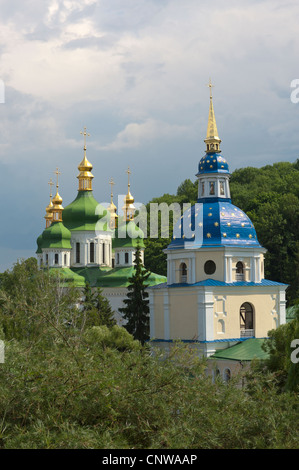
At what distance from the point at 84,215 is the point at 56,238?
96.3 inches

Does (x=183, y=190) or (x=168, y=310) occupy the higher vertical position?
(x=183, y=190)

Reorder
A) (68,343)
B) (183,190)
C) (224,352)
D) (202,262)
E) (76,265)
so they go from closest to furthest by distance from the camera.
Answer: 1. (68,343)
2. (224,352)
3. (202,262)
4. (76,265)
5. (183,190)

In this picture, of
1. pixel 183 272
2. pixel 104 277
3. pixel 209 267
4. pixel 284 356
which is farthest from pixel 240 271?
pixel 104 277

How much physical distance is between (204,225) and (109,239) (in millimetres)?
19170

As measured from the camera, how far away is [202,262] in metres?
29.5

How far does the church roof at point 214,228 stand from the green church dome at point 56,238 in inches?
650

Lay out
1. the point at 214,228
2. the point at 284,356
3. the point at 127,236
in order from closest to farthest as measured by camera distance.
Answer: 1. the point at 284,356
2. the point at 214,228
3. the point at 127,236

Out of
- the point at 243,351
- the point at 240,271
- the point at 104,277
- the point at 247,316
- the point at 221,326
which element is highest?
the point at 104,277

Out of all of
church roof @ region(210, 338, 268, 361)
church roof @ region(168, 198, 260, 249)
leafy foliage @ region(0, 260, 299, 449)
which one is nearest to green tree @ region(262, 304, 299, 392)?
church roof @ region(210, 338, 268, 361)

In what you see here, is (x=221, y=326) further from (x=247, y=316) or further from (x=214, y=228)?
(x=214, y=228)

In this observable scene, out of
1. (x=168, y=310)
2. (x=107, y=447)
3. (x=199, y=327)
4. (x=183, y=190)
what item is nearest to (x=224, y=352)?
(x=199, y=327)

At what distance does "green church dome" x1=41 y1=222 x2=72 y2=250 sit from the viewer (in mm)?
45656

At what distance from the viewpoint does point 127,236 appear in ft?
151

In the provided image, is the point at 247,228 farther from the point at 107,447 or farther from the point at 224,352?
the point at 107,447
